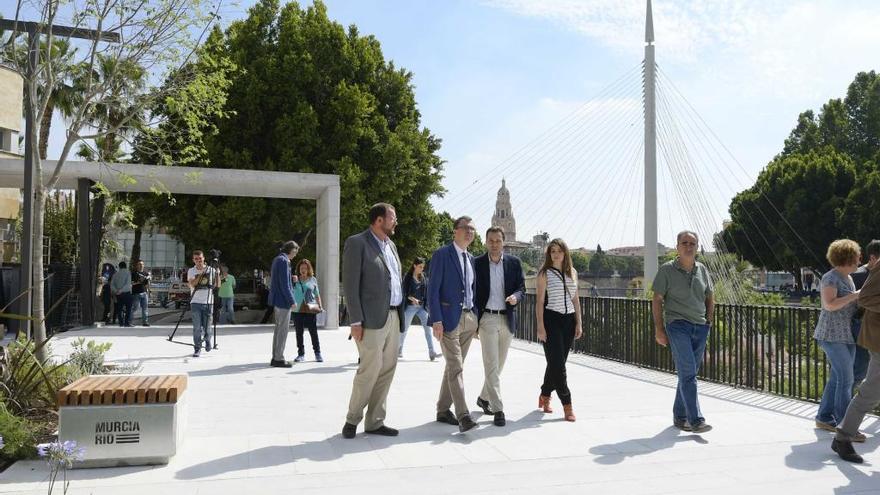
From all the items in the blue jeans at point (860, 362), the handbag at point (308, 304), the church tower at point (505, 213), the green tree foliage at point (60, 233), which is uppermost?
the church tower at point (505, 213)

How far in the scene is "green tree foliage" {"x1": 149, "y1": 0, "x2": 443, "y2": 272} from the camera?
73.1 ft

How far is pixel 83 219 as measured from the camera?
17.1 meters

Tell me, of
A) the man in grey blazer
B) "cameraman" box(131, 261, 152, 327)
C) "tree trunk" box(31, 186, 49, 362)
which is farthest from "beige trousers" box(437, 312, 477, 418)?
"cameraman" box(131, 261, 152, 327)

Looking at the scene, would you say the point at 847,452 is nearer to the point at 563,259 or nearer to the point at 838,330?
the point at 838,330

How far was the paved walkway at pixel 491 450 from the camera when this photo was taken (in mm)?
4441

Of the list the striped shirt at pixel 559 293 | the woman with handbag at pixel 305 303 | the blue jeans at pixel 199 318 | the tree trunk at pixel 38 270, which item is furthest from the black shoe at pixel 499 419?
the blue jeans at pixel 199 318

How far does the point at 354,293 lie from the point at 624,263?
145844mm

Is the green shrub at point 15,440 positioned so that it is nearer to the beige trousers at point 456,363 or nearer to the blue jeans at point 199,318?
the beige trousers at point 456,363

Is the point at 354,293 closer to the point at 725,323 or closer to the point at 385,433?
the point at 385,433

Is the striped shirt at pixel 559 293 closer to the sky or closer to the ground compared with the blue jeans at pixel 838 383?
closer to the sky

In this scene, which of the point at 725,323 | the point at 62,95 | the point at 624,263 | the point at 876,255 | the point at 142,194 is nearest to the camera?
the point at 876,255

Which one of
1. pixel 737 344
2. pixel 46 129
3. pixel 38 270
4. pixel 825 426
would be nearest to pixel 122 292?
pixel 38 270

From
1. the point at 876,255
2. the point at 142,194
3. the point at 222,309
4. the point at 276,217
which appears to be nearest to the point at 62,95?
the point at 142,194

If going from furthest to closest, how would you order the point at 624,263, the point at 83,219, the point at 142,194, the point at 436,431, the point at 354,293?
the point at 624,263 < the point at 142,194 < the point at 83,219 < the point at 436,431 < the point at 354,293
